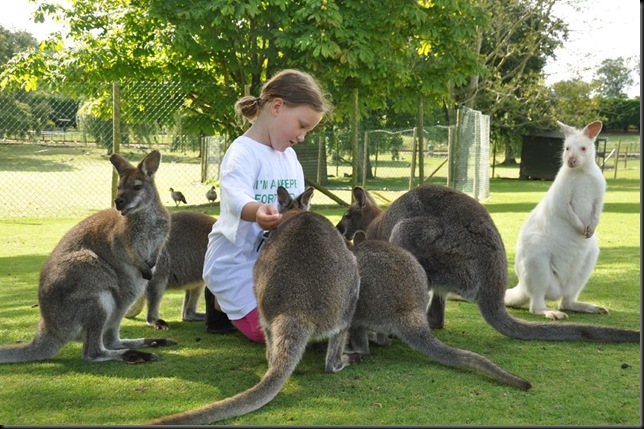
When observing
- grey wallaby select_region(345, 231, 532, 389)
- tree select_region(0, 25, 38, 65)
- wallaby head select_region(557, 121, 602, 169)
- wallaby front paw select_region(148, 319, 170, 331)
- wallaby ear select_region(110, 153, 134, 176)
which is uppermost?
tree select_region(0, 25, 38, 65)

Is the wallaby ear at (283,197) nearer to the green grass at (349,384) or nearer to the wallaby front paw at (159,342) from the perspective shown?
the green grass at (349,384)

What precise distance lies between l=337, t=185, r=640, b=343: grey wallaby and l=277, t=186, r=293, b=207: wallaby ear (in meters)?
0.83

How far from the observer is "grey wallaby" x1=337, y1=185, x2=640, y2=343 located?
402 centimetres

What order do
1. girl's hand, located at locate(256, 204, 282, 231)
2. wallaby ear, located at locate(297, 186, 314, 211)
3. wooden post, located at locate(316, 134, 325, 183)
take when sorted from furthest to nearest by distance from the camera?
wooden post, located at locate(316, 134, 325, 183), wallaby ear, located at locate(297, 186, 314, 211), girl's hand, located at locate(256, 204, 282, 231)

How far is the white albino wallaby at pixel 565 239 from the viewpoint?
494 cm

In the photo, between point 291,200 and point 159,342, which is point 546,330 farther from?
point 159,342

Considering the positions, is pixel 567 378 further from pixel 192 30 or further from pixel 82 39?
pixel 82 39

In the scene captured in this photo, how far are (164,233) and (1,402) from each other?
140cm

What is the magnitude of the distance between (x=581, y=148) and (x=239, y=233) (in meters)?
2.77

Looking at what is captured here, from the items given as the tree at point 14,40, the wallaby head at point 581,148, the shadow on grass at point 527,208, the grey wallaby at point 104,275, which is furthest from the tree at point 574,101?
the tree at point 14,40

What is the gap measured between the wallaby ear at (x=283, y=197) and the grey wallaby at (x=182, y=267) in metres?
0.99

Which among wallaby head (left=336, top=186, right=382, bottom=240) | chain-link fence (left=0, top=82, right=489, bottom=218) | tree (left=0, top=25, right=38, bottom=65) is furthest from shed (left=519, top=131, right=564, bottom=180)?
tree (left=0, top=25, right=38, bottom=65)

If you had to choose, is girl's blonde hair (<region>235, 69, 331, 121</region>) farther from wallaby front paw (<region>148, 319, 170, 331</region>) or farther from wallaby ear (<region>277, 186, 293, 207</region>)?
wallaby front paw (<region>148, 319, 170, 331</region>)

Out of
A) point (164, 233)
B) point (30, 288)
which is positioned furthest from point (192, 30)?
point (164, 233)
